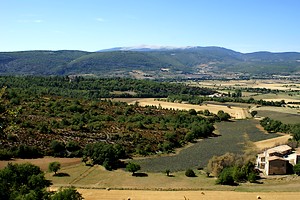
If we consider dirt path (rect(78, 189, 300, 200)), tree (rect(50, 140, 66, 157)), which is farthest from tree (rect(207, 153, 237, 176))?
tree (rect(50, 140, 66, 157))

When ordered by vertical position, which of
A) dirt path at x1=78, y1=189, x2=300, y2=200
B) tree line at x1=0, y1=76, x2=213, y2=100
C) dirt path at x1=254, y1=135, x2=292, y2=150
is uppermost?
tree line at x1=0, y1=76, x2=213, y2=100

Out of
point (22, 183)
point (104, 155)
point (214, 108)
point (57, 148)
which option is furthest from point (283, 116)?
point (22, 183)

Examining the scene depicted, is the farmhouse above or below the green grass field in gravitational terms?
above

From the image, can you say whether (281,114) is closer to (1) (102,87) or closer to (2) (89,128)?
(2) (89,128)

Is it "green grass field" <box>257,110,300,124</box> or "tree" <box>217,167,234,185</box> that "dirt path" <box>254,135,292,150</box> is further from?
"tree" <box>217,167,234,185</box>

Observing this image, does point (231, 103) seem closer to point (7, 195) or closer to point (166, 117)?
point (166, 117)

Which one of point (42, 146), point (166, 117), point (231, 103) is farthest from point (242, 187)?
point (231, 103)
